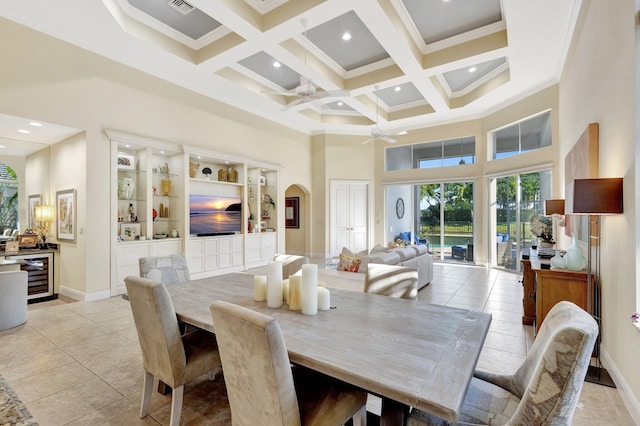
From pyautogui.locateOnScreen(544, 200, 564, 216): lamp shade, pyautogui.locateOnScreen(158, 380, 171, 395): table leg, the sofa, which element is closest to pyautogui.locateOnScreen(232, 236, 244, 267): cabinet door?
the sofa

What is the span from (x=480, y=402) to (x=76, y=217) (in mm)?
5872

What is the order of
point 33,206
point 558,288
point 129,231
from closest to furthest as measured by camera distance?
point 558,288 → point 129,231 → point 33,206

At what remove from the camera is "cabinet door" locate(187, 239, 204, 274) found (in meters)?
6.13

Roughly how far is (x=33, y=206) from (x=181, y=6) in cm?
470

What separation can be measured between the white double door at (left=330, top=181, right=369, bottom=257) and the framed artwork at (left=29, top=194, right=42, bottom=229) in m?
6.71

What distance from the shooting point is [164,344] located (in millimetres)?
1775

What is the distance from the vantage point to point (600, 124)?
2895 mm

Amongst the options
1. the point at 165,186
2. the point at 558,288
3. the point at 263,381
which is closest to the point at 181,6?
the point at 165,186

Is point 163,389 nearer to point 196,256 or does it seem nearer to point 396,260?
point 396,260

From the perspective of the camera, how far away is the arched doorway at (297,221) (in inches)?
383

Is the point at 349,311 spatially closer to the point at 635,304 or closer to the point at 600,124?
the point at 635,304

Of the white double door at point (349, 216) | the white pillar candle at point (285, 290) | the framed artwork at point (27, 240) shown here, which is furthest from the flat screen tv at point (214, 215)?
the white pillar candle at point (285, 290)

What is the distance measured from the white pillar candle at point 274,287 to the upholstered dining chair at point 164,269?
139 cm

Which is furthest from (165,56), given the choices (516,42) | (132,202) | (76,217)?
(516,42)
